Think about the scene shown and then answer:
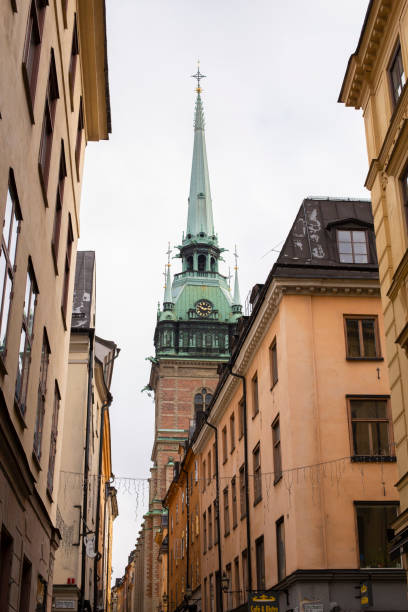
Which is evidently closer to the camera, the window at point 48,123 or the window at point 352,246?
the window at point 48,123

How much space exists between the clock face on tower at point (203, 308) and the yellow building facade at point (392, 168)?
83.7 m

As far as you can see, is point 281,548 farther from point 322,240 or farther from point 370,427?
point 322,240

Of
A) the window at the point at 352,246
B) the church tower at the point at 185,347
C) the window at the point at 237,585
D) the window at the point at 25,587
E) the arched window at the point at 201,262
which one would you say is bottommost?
the window at the point at 25,587

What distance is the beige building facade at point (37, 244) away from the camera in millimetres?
11484

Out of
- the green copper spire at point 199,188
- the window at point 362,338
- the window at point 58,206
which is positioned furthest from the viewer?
the green copper spire at point 199,188

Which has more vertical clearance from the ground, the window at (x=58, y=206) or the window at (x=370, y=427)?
the window at (x=58, y=206)

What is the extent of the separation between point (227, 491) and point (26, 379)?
21650 mm

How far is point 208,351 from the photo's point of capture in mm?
100000

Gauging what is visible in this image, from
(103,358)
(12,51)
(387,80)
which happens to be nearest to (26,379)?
(12,51)

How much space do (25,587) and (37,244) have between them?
6683 millimetres

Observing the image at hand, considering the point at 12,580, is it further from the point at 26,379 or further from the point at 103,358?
the point at 103,358

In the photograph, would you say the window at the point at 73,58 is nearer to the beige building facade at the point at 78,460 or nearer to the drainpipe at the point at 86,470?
the beige building facade at the point at 78,460

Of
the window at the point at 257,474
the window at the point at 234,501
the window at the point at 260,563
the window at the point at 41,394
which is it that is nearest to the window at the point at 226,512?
the window at the point at 234,501

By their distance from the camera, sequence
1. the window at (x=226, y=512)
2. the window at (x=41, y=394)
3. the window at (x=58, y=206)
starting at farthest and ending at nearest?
1. the window at (x=226, y=512)
2. the window at (x=58, y=206)
3. the window at (x=41, y=394)
